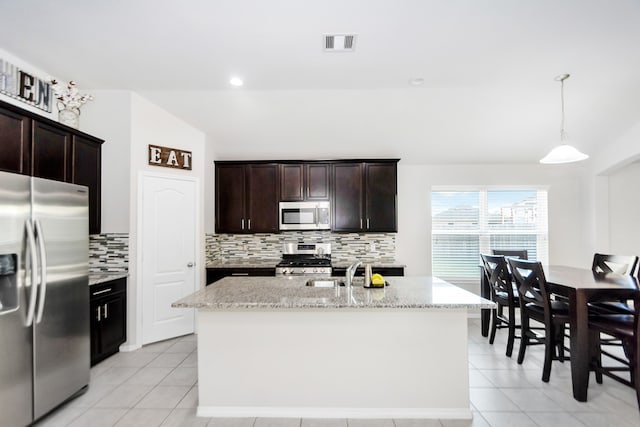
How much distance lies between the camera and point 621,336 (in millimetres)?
2441

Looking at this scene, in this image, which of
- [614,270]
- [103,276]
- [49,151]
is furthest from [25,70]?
[614,270]

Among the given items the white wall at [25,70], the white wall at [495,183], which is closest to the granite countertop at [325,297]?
the white wall at [495,183]

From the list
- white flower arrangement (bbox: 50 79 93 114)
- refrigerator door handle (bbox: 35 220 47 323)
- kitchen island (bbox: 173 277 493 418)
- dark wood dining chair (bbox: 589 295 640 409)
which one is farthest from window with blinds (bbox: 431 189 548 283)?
white flower arrangement (bbox: 50 79 93 114)

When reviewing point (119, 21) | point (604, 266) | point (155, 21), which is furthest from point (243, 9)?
point (604, 266)

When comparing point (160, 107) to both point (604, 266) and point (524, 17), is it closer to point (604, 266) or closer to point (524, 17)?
point (524, 17)

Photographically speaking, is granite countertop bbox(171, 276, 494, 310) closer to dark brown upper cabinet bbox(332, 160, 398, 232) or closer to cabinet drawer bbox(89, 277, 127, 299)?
cabinet drawer bbox(89, 277, 127, 299)

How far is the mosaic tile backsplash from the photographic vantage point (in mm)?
3602

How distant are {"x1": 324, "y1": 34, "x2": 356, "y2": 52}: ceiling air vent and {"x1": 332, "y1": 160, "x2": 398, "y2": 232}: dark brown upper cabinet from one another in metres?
2.08

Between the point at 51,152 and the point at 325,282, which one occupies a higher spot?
the point at 51,152

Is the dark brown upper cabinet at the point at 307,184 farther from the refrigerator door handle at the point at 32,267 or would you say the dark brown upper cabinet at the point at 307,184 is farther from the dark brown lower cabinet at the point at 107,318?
the refrigerator door handle at the point at 32,267

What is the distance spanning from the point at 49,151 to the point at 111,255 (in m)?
1.28

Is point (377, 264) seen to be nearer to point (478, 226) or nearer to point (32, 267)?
point (478, 226)

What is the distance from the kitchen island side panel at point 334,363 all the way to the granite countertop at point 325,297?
0.13 m

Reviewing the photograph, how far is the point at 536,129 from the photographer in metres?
4.16
